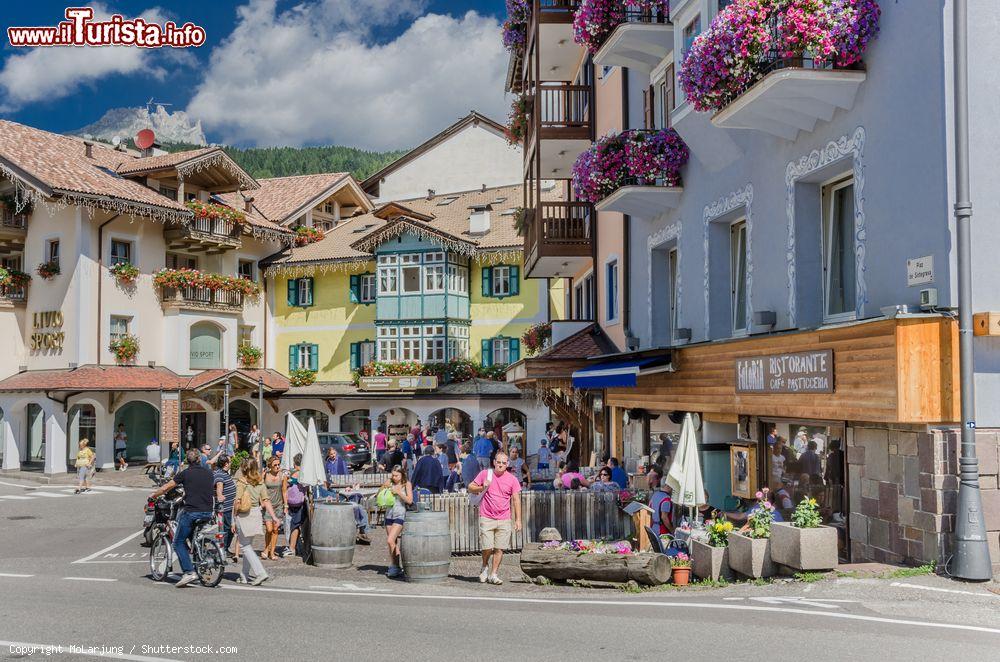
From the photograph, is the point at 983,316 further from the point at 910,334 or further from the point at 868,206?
the point at 868,206

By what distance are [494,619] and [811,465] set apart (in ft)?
17.3

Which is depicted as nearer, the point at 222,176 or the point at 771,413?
the point at 771,413

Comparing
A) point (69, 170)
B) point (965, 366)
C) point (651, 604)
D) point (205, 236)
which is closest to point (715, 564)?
point (651, 604)

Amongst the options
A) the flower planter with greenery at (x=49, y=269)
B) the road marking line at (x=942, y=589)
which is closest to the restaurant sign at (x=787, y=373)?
the road marking line at (x=942, y=589)

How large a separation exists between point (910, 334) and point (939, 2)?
348cm

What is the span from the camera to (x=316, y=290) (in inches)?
1865

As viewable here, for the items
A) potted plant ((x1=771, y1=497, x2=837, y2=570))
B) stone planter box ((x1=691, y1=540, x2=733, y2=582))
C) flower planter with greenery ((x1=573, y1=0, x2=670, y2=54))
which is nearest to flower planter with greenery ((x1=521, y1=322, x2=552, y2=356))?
flower planter with greenery ((x1=573, y1=0, x2=670, y2=54))

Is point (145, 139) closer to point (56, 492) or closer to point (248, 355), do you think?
point (248, 355)

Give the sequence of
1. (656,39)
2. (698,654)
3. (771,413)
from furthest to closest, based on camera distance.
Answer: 1. (656,39)
2. (771,413)
3. (698,654)

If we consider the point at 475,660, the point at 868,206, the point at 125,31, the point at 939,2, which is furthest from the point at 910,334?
the point at 125,31

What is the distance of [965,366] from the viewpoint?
33.7 feet

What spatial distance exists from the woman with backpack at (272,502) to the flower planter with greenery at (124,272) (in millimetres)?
24369

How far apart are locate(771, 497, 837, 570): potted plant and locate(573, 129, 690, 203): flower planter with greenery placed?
852cm

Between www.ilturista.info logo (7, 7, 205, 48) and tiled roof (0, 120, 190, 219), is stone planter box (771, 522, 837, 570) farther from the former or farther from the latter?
tiled roof (0, 120, 190, 219)
